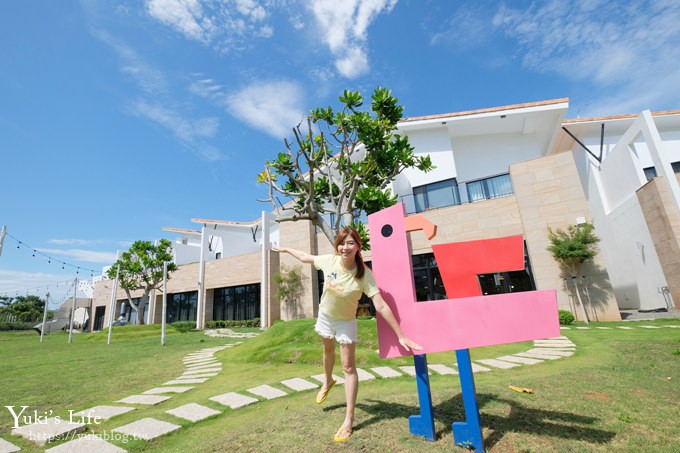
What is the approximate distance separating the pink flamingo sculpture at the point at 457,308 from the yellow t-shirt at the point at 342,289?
147 millimetres

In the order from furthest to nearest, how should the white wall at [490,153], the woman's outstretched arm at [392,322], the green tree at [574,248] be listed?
the white wall at [490,153], the green tree at [574,248], the woman's outstretched arm at [392,322]

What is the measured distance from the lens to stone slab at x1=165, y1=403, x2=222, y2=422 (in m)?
2.71

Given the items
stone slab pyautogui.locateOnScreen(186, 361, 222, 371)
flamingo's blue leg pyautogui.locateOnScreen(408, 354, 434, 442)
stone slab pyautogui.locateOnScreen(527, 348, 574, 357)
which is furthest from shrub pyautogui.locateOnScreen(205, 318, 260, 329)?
flamingo's blue leg pyautogui.locateOnScreen(408, 354, 434, 442)

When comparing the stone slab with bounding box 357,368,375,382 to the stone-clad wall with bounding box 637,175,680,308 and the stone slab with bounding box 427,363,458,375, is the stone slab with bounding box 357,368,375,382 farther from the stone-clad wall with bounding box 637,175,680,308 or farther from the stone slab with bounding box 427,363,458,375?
the stone-clad wall with bounding box 637,175,680,308

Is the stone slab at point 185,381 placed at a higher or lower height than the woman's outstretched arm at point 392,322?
lower

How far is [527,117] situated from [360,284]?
16.1 m

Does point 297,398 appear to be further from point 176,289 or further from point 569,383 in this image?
point 176,289

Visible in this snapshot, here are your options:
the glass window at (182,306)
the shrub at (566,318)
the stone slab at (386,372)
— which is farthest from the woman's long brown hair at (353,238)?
the glass window at (182,306)

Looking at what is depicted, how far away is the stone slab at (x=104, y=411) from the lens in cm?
289

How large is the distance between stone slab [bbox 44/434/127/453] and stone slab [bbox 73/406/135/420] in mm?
634

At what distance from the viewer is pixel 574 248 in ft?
33.7

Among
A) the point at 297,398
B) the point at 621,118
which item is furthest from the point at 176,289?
the point at 621,118

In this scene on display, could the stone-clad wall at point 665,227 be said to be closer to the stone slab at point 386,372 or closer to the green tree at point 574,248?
the green tree at point 574,248

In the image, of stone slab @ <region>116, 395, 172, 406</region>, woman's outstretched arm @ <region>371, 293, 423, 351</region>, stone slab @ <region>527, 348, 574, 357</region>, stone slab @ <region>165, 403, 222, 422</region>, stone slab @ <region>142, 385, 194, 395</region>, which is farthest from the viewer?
stone slab @ <region>527, 348, 574, 357</region>
